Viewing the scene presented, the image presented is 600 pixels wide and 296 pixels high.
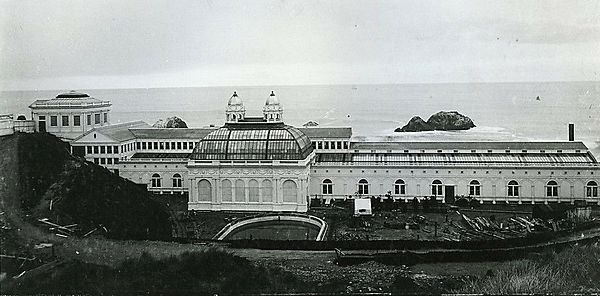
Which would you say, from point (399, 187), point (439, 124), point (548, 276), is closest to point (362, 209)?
point (399, 187)

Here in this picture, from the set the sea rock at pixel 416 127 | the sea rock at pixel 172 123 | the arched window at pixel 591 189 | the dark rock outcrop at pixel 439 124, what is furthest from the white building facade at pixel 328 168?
the dark rock outcrop at pixel 439 124

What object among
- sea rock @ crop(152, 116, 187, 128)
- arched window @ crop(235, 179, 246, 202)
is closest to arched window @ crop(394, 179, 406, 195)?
arched window @ crop(235, 179, 246, 202)

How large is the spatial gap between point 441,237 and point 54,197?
89.7 feet

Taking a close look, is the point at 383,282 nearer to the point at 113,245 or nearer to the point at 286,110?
the point at 113,245

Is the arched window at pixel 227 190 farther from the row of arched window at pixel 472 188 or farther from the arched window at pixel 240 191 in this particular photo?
the row of arched window at pixel 472 188

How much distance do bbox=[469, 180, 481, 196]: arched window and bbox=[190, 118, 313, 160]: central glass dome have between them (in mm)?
15065

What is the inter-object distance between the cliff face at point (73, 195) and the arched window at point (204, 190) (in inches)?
190

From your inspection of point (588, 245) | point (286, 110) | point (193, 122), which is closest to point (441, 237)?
point (588, 245)

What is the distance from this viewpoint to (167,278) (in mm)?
32719

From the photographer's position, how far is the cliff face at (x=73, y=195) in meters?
42.7

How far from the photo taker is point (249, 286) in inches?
1248

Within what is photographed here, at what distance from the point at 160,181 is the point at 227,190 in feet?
30.7

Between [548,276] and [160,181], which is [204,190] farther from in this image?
[548,276]

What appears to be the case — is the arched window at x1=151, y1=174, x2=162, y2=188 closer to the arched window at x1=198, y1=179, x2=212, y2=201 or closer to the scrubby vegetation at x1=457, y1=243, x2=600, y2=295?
the arched window at x1=198, y1=179, x2=212, y2=201
